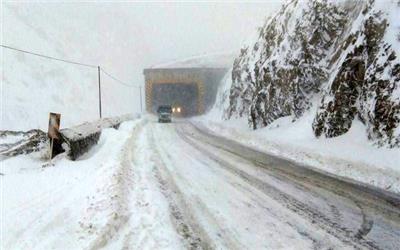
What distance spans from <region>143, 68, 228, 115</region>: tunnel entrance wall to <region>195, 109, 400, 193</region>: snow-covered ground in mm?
41112

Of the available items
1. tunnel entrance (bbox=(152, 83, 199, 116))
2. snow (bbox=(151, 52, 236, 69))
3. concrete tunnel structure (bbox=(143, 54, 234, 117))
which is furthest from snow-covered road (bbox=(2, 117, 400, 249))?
snow (bbox=(151, 52, 236, 69))

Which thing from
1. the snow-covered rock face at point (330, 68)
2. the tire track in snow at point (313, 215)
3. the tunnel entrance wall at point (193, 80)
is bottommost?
the tire track in snow at point (313, 215)

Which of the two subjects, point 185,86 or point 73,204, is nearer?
point 73,204

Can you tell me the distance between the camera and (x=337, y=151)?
1299cm

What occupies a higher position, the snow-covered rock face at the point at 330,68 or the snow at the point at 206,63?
the snow at the point at 206,63

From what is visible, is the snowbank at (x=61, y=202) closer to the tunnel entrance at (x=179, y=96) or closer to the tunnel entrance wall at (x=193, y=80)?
the tunnel entrance wall at (x=193, y=80)

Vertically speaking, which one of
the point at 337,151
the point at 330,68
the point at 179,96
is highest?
the point at 179,96

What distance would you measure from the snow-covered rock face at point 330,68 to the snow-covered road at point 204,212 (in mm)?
3602

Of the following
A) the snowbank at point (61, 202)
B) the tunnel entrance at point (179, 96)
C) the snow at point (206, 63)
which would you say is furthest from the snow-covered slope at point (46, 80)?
the snowbank at point (61, 202)

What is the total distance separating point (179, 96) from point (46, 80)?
22974mm

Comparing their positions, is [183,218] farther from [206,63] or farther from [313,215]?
[206,63]

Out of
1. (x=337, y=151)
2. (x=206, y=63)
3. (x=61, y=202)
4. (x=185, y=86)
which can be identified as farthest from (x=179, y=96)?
(x=61, y=202)

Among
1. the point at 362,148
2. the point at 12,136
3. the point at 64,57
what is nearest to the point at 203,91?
the point at 64,57

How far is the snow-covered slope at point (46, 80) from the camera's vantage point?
4005 cm
